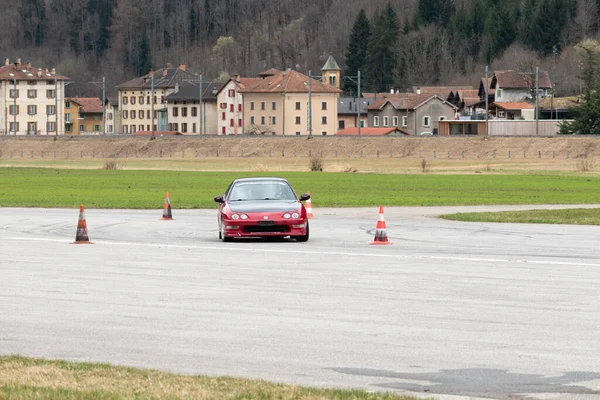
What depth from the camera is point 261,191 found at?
90.6 feet

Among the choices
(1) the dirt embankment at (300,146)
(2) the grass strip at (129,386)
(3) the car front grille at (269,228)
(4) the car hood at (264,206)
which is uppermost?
(1) the dirt embankment at (300,146)

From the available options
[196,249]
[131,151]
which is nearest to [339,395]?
[196,249]

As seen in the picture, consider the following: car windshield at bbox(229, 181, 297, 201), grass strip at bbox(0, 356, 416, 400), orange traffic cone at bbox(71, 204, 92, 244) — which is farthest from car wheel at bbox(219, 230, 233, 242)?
grass strip at bbox(0, 356, 416, 400)

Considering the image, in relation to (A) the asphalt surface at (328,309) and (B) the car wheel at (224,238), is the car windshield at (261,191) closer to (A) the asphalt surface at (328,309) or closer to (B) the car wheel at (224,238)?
(B) the car wheel at (224,238)

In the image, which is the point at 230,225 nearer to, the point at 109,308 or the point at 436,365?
the point at 109,308

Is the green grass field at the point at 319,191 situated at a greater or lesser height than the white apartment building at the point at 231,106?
lesser

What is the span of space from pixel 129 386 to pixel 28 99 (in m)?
182

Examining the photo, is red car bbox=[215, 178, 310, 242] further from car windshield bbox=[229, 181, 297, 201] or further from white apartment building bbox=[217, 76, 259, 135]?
white apartment building bbox=[217, 76, 259, 135]

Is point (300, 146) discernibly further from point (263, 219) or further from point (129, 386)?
point (129, 386)

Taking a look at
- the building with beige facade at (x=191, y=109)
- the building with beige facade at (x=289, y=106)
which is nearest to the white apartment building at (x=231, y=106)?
the building with beige facade at (x=191, y=109)

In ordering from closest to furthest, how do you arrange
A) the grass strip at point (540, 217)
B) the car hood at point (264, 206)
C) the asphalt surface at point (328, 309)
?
the asphalt surface at point (328, 309)
the car hood at point (264, 206)
the grass strip at point (540, 217)

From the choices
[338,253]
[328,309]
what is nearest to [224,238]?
[338,253]

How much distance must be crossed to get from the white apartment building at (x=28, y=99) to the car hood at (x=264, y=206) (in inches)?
6402

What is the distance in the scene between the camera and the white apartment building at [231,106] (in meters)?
178
